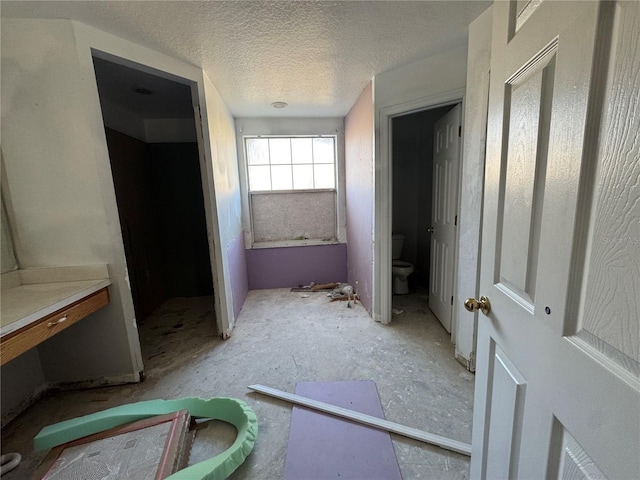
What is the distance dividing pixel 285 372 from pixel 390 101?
2314 millimetres

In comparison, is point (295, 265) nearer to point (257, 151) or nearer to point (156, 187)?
point (257, 151)

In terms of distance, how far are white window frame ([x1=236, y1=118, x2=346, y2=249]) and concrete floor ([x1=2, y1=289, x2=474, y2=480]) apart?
111 cm

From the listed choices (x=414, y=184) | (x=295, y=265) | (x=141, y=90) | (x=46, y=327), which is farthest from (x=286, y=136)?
(x=46, y=327)

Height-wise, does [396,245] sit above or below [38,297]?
below

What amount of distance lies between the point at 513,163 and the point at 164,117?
11.8 feet

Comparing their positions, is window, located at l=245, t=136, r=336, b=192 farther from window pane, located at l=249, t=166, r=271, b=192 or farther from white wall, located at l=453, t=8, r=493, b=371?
white wall, located at l=453, t=8, r=493, b=371

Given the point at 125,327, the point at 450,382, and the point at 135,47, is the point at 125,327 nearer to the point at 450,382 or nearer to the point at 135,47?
the point at 135,47

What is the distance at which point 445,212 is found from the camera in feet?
7.63

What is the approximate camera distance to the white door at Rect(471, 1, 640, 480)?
1.33 feet

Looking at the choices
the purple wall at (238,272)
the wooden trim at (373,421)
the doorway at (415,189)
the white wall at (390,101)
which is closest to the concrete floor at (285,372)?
the wooden trim at (373,421)

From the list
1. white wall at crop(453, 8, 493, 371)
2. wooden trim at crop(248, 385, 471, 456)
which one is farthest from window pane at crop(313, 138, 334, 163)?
wooden trim at crop(248, 385, 471, 456)

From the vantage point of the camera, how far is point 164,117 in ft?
10.1

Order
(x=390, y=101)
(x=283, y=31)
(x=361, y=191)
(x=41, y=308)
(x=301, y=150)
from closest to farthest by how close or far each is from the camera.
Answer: (x=41, y=308) < (x=283, y=31) < (x=390, y=101) < (x=361, y=191) < (x=301, y=150)

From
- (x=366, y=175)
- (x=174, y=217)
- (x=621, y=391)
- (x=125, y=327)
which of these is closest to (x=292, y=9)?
(x=366, y=175)
